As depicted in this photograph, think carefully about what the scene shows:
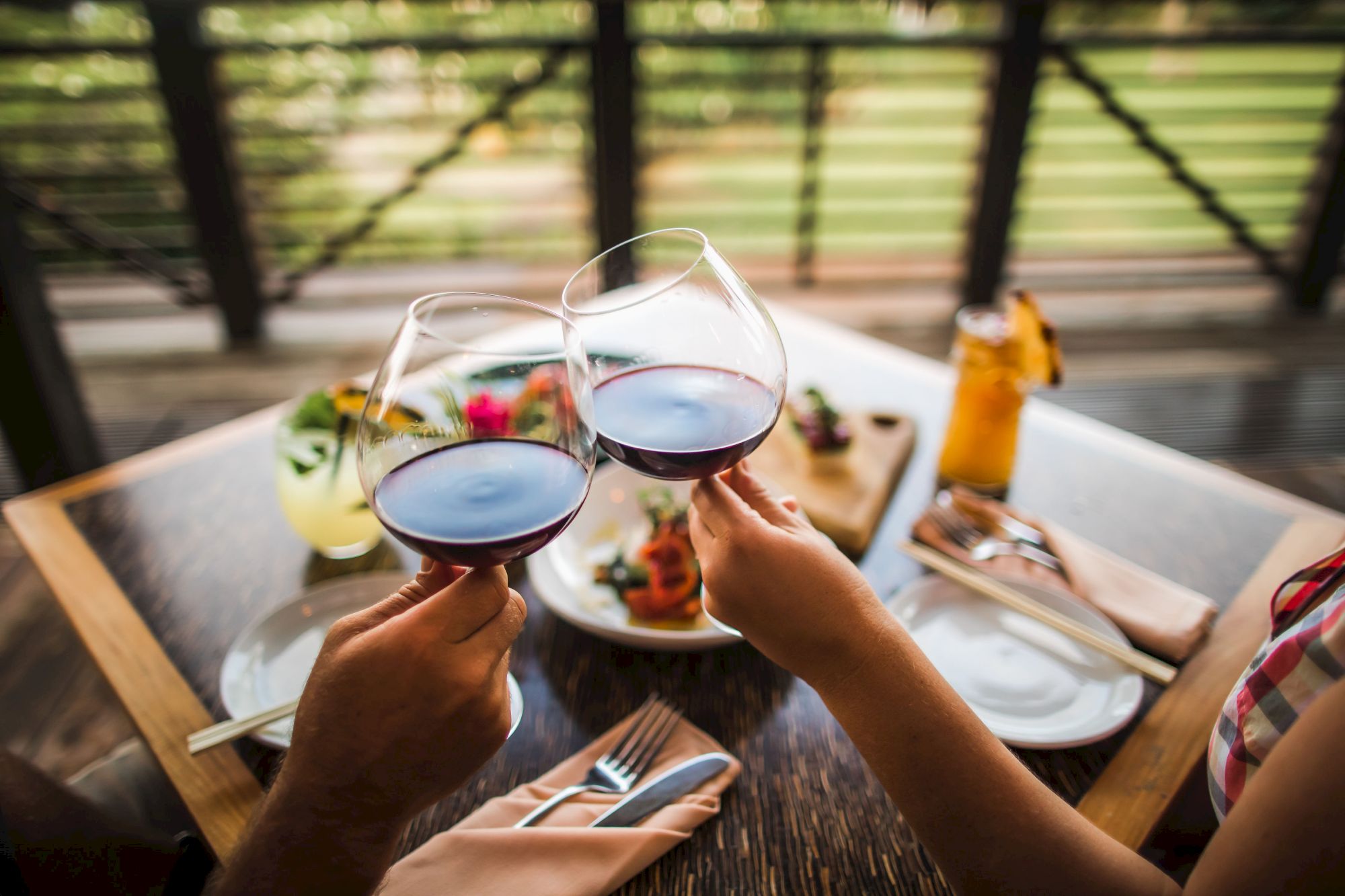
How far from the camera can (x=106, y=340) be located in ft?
13.1

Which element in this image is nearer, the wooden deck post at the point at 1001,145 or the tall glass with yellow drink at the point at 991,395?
the tall glass with yellow drink at the point at 991,395

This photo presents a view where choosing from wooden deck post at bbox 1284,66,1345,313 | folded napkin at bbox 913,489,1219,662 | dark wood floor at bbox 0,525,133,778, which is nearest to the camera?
folded napkin at bbox 913,489,1219,662

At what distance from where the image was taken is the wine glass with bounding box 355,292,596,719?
0.65 m

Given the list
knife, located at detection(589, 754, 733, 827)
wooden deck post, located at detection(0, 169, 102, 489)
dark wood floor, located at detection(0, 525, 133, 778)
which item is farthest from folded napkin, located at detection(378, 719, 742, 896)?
wooden deck post, located at detection(0, 169, 102, 489)

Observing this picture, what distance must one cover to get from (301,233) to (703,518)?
13.2ft

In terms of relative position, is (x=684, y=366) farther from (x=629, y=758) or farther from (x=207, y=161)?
(x=207, y=161)

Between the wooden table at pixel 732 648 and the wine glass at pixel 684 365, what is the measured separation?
0.30m

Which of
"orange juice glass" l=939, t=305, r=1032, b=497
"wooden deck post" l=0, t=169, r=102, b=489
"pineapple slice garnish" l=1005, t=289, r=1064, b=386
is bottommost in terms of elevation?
"wooden deck post" l=0, t=169, r=102, b=489

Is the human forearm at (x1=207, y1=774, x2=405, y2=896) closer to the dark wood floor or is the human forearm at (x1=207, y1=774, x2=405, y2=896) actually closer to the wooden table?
the wooden table

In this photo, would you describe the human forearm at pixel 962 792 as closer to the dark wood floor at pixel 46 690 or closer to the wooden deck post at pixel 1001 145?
the dark wood floor at pixel 46 690

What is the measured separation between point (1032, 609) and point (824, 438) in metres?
0.48

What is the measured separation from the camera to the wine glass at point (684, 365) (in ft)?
2.50

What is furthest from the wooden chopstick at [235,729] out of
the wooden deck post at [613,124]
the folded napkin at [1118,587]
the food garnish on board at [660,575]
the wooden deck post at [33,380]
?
the wooden deck post at [613,124]

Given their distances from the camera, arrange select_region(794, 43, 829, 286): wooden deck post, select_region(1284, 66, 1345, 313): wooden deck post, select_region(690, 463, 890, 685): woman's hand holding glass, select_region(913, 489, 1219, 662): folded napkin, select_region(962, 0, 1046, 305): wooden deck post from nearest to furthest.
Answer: select_region(690, 463, 890, 685): woman's hand holding glass
select_region(913, 489, 1219, 662): folded napkin
select_region(962, 0, 1046, 305): wooden deck post
select_region(794, 43, 829, 286): wooden deck post
select_region(1284, 66, 1345, 313): wooden deck post
